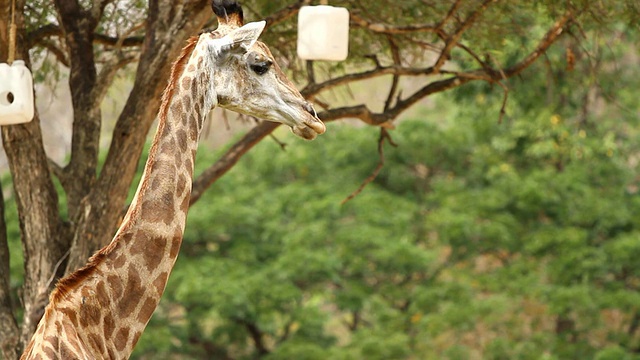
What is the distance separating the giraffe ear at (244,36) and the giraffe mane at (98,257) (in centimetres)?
16

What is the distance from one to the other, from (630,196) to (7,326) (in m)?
8.98

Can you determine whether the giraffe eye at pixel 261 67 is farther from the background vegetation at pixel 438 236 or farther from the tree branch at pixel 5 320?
the background vegetation at pixel 438 236

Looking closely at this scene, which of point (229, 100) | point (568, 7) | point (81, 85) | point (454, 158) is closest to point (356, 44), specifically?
point (568, 7)

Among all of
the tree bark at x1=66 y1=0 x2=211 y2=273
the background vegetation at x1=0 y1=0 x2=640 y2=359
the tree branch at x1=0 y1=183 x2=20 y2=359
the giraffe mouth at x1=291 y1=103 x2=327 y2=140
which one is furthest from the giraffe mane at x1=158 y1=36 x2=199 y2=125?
the background vegetation at x1=0 y1=0 x2=640 y2=359

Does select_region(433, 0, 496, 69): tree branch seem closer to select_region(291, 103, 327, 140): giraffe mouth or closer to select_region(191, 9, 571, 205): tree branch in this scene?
select_region(191, 9, 571, 205): tree branch

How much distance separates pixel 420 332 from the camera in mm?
11750

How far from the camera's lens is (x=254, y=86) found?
13.2ft

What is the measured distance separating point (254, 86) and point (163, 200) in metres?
0.56

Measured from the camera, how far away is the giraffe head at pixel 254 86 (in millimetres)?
3998

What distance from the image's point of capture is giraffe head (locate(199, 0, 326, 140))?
13.1 ft

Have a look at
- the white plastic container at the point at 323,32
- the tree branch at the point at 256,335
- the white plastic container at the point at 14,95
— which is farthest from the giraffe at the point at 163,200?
the tree branch at the point at 256,335

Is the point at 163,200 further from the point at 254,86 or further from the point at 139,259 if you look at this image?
the point at 254,86

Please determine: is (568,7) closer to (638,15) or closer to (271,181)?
(638,15)

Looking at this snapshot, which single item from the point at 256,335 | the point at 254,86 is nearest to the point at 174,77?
the point at 254,86
